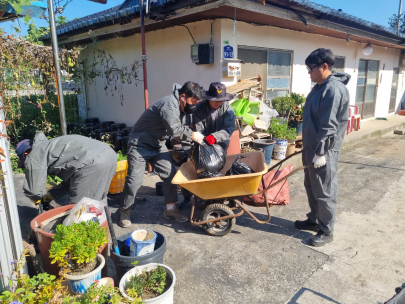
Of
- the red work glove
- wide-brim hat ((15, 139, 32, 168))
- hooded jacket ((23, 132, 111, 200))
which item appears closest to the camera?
hooded jacket ((23, 132, 111, 200))

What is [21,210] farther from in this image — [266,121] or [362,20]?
[362,20]

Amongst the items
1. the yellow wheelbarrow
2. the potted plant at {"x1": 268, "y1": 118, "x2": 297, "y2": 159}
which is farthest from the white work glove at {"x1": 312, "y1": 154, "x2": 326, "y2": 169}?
the potted plant at {"x1": 268, "y1": 118, "x2": 297, "y2": 159}

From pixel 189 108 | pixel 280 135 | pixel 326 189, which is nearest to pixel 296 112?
pixel 280 135

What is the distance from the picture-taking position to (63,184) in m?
3.58

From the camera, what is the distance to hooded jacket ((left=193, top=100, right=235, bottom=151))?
3971 millimetres

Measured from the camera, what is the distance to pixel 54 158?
2.94 meters

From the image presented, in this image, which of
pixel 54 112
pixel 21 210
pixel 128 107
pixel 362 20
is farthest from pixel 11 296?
pixel 362 20

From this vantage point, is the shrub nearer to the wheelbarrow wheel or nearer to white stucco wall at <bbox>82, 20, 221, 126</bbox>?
the wheelbarrow wheel

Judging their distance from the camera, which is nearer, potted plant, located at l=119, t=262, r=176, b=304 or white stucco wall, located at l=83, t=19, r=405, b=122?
potted plant, located at l=119, t=262, r=176, b=304

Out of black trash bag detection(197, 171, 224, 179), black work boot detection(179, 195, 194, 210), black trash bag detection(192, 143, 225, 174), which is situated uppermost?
black trash bag detection(192, 143, 225, 174)

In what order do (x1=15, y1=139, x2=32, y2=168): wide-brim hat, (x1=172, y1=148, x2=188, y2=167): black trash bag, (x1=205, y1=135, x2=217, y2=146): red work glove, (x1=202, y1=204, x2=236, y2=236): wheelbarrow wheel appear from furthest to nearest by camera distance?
(x1=172, y1=148, x2=188, y2=167): black trash bag
(x1=205, y1=135, x2=217, y2=146): red work glove
(x1=202, y1=204, x2=236, y2=236): wheelbarrow wheel
(x1=15, y1=139, x2=32, y2=168): wide-brim hat

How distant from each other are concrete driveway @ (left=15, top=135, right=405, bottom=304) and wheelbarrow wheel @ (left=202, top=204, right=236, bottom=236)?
0.09 metres

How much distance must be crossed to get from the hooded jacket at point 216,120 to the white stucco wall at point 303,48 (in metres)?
2.00

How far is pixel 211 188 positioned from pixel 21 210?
9.49 feet
